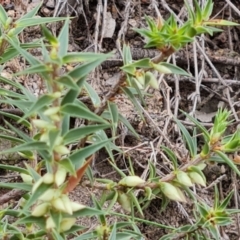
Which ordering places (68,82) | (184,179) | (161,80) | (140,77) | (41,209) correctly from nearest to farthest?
(68,82), (41,209), (140,77), (184,179), (161,80)

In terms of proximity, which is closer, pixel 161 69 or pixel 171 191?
pixel 161 69

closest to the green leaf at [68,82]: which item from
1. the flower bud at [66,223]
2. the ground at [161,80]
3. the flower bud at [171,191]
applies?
the flower bud at [66,223]

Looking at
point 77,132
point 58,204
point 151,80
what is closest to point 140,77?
point 151,80

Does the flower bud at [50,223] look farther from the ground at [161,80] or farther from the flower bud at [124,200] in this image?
the ground at [161,80]

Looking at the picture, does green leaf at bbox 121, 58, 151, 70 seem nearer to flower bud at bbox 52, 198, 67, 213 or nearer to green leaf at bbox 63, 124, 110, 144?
green leaf at bbox 63, 124, 110, 144

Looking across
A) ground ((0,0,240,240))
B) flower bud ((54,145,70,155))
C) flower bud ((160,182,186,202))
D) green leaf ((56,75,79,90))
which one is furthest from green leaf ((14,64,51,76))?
ground ((0,0,240,240))

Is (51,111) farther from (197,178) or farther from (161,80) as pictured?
(161,80)
